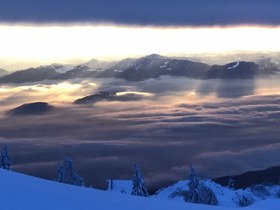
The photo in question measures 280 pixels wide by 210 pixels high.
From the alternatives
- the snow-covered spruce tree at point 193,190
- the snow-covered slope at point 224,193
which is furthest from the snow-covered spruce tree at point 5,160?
the snow-covered slope at point 224,193

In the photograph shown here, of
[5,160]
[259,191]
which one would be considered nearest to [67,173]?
[5,160]

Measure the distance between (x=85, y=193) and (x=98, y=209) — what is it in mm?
2591

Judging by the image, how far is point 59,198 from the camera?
2422 cm

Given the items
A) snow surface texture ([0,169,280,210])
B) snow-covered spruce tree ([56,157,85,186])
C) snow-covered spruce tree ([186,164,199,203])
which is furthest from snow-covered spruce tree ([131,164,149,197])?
snow surface texture ([0,169,280,210])

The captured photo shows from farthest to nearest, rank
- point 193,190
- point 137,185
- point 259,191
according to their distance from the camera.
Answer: point 259,191, point 193,190, point 137,185

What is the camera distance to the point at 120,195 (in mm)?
27094

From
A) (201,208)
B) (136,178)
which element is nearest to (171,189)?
(136,178)

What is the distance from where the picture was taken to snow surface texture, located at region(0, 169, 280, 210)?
22688mm

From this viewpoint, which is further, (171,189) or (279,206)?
(171,189)

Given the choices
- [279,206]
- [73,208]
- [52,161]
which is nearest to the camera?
[73,208]

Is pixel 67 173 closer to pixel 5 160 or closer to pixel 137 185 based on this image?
pixel 137 185

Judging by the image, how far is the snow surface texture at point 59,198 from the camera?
22688 mm

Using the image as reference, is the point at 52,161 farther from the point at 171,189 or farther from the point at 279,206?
the point at 279,206

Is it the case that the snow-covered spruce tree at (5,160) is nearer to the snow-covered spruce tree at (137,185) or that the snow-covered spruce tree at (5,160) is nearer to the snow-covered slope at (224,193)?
the snow-covered spruce tree at (137,185)
